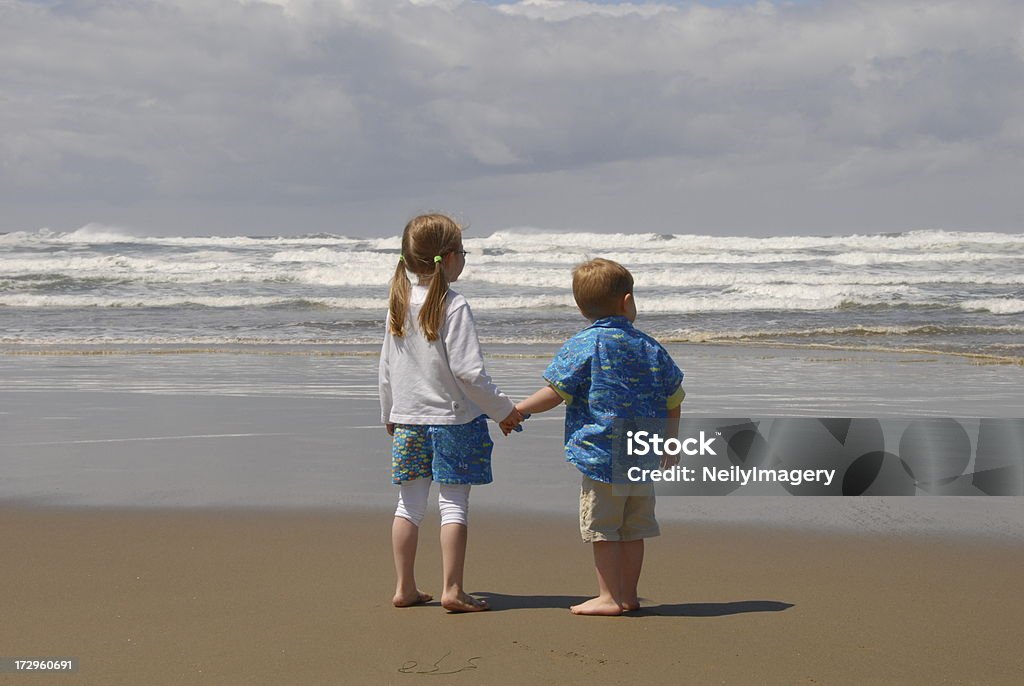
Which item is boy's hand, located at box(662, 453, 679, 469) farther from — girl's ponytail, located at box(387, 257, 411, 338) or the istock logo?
girl's ponytail, located at box(387, 257, 411, 338)

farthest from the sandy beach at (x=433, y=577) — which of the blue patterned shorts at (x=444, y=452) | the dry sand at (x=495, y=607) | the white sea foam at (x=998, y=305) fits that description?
the white sea foam at (x=998, y=305)

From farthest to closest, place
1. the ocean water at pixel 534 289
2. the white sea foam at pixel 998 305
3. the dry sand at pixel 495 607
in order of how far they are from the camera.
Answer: the white sea foam at pixel 998 305 → the ocean water at pixel 534 289 → the dry sand at pixel 495 607

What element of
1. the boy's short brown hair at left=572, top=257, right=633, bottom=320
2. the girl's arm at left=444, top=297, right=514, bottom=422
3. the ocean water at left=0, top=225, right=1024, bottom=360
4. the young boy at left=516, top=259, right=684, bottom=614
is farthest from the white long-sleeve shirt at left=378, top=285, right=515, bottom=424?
the ocean water at left=0, top=225, right=1024, bottom=360

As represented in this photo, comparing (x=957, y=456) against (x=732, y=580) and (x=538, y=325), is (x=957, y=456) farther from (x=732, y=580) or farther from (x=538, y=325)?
(x=538, y=325)

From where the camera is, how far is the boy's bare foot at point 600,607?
3408 millimetres

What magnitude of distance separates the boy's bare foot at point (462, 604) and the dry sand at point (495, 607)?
4 centimetres

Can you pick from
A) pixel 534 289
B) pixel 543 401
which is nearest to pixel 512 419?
pixel 543 401

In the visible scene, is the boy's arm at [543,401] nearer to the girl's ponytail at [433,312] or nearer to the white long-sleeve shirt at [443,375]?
the white long-sleeve shirt at [443,375]

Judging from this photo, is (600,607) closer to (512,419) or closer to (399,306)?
(512,419)

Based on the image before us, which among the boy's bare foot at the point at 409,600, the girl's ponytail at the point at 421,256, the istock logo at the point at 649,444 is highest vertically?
the girl's ponytail at the point at 421,256

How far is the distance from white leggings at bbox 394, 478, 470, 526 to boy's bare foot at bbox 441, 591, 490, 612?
267mm

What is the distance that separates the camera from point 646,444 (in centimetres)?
347

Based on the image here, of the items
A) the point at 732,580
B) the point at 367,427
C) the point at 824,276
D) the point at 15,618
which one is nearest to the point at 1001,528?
the point at 732,580

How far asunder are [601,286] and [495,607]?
1091 millimetres
